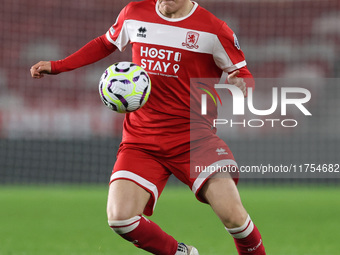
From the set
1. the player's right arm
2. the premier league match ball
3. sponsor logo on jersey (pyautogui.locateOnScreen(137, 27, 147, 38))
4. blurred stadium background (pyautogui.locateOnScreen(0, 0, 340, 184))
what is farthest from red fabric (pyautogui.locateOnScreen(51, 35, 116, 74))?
blurred stadium background (pyautogui.locateOnScreen(0, 0, 340, 184))

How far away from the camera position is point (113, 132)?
14609 mm

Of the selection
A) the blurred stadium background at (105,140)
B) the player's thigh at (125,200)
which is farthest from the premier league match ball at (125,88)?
the blurred stadium background at (105,140)

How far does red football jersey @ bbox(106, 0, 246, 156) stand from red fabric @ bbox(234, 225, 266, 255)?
72 centimetres

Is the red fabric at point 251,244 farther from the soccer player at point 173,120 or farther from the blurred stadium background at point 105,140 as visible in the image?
the blurred stadium background at point 105,140

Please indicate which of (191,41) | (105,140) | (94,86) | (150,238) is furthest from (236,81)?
(94,86)

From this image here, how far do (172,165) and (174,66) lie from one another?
0.67m

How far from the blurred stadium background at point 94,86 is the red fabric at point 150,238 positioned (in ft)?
27.6

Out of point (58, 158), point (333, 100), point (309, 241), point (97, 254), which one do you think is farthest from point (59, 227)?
point (333, 100)

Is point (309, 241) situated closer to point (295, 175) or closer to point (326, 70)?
point (295, 175)

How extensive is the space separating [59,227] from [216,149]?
350cm

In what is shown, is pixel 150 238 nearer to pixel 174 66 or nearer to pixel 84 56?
pixel 174 66

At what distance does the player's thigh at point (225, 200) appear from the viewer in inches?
162

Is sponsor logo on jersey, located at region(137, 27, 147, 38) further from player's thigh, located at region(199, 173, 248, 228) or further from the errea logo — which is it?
player's thigh, located at region(199, 173, 248, 228)

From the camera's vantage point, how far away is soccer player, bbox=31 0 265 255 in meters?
4.22
